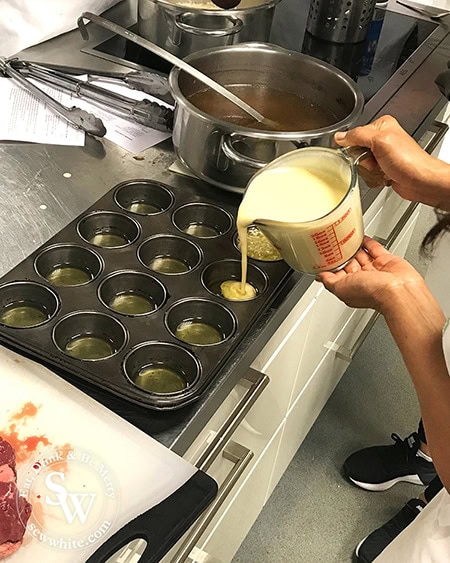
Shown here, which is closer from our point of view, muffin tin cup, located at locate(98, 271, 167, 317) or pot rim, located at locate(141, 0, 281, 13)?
muffin tin cup, located at locate(98, 271, 167, 317)

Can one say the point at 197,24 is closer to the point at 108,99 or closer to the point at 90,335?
the point at 108,99

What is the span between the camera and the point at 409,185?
1.01 metres

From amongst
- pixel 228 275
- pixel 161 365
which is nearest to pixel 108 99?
pixel 228 275

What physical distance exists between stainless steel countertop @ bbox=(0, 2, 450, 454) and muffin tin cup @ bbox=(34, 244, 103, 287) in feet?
0.18

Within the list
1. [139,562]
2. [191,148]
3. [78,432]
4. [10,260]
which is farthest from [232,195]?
[139,562]

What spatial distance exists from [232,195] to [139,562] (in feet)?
2.01

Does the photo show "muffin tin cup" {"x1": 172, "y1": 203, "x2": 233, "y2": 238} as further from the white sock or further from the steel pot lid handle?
the white sock

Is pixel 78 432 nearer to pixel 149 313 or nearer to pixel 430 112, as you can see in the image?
pixel 149 313

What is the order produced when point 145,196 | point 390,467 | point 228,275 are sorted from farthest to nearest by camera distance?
point 390,467, point 145,196, point 228,275

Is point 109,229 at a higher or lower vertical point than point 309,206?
lower

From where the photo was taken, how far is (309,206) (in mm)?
878

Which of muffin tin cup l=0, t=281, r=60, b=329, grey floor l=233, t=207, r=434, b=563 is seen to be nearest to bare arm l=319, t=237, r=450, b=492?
muffin tin cup l=0, t=281, r=60, b=329

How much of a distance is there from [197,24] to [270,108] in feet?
0.73

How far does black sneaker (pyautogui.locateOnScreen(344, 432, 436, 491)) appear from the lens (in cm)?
172
